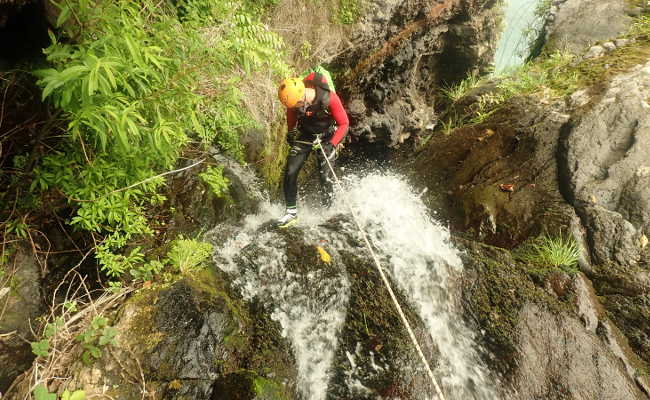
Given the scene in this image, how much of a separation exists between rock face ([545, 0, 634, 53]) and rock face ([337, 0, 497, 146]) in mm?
1458

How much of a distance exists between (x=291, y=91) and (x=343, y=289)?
7.61ft

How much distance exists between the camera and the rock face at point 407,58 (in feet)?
20.5

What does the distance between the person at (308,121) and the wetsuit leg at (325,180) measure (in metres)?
0.02

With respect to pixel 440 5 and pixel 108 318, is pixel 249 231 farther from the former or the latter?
pixel 440 5

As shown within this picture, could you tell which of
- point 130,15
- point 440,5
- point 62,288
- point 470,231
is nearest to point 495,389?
point 470,231

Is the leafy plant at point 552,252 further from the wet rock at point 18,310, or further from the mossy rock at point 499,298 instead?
the wet rock at point 18,310

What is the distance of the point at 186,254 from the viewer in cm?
311

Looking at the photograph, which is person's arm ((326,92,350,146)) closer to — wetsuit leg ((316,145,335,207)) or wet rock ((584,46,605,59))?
wetsuit leg ((316,145,335,207))

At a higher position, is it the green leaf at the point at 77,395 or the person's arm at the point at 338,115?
the person's arm at the point at 338,115

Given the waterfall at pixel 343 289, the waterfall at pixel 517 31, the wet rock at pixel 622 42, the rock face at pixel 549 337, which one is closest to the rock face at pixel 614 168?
the rock face at pixel 549 337

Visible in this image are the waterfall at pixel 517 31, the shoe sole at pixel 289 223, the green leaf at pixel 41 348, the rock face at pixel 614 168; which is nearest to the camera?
the green leaf at pixel 41 348

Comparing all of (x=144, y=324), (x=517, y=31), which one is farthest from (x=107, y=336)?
(x=517, y=31)

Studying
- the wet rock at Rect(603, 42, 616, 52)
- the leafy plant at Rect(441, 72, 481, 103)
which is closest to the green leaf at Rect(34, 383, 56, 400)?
the leafy plant at Rect(441, 72, 481, 103)

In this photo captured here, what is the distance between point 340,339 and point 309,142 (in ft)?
8.24
